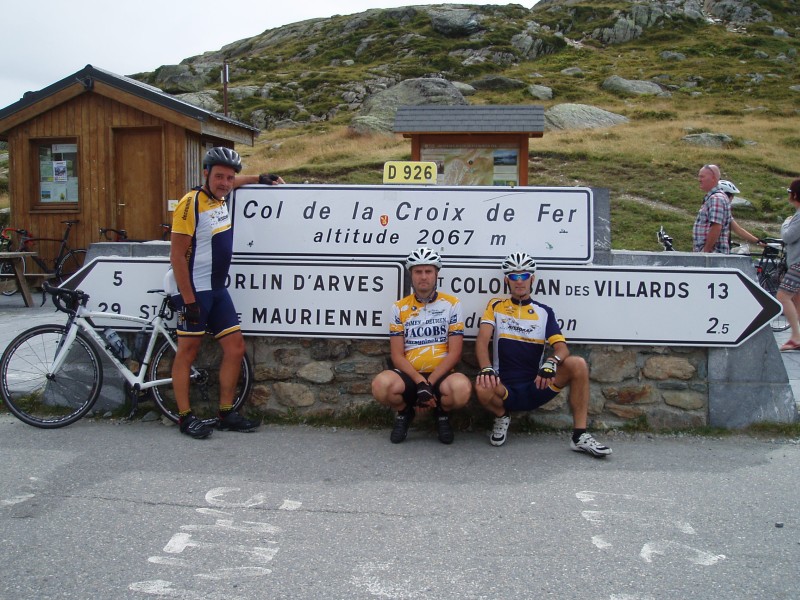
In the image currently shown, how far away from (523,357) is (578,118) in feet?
111

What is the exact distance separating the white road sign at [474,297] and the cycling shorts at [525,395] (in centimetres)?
60

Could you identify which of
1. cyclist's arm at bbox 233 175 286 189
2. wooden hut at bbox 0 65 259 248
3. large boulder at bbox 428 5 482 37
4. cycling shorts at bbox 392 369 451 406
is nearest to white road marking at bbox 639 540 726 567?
cycling shorts at bbox 392 369 451 406

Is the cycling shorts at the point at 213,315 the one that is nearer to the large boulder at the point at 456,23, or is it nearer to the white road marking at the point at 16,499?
the white road marking at the point at 16,499

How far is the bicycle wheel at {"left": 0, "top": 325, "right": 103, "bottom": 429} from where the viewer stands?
5.59 metres

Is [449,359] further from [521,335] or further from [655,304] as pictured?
[655,304]

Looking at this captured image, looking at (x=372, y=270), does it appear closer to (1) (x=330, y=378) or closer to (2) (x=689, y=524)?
(1) (x=330, y=378)

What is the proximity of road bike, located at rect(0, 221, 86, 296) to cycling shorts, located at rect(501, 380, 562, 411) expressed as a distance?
9.44 meters

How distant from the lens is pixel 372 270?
5867 millimetres

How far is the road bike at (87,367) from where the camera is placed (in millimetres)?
5641

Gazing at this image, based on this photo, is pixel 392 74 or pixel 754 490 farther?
pixel 392 74

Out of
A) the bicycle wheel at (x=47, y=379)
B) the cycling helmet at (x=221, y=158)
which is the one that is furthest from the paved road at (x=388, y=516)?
the cycling helmet at (x=221, y=158)

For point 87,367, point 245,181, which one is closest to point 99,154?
point 245,181

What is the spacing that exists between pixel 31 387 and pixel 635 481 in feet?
15.5

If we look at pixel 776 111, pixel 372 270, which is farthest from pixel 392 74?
pixel 372 270
